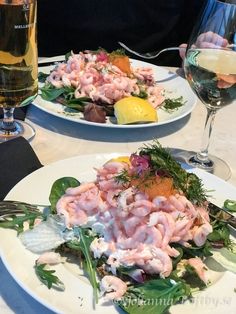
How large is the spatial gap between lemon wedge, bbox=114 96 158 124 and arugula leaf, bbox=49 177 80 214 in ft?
1.16

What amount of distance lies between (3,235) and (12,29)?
49 cm

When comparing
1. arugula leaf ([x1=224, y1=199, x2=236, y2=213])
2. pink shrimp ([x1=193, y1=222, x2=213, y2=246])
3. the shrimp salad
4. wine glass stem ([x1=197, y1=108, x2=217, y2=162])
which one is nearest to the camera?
pink shrimp ([x1=193, y1=222, x2=213, y2=246])

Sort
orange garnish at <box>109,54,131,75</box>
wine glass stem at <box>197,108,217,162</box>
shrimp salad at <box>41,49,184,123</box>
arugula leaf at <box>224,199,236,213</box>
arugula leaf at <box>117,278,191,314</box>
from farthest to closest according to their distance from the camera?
orange garnish at <box>109,54,131,75</box> → shrimp salad at <box>41,49,184,123</box> → wine glass stem at <box>197,108,217,162</box> → arugula leaf at <box>224,199,236,213</box> → arugula leaf at <box>117,278,191,314</box>

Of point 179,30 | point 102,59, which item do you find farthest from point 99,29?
point 102,59

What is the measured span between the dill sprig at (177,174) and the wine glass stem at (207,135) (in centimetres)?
33

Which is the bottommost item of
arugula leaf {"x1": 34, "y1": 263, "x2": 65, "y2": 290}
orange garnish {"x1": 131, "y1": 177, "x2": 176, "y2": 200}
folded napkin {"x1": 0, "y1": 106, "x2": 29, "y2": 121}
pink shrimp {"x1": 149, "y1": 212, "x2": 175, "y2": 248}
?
folded napkin {"x1": 0, "y1": 106, "x2": 29, "y2": 121}

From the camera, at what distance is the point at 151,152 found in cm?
84

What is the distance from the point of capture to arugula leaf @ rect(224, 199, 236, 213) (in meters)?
0.93

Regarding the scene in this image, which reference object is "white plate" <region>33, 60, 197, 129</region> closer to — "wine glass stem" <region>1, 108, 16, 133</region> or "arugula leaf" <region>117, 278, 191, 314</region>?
"wine glass stem" <region>1, 108, 16, 133</region>

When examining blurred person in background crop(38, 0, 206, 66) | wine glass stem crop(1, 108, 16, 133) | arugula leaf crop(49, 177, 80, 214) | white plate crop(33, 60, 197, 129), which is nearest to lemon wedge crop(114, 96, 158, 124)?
white plate crop(33, 60, 197, 129)

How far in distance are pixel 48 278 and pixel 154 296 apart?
136 millimetres

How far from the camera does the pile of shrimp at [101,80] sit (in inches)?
51.2

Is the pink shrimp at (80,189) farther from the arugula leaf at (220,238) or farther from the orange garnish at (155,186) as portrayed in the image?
the arugula leaf at (220,238)

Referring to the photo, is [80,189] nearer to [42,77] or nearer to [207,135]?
[207,135]
